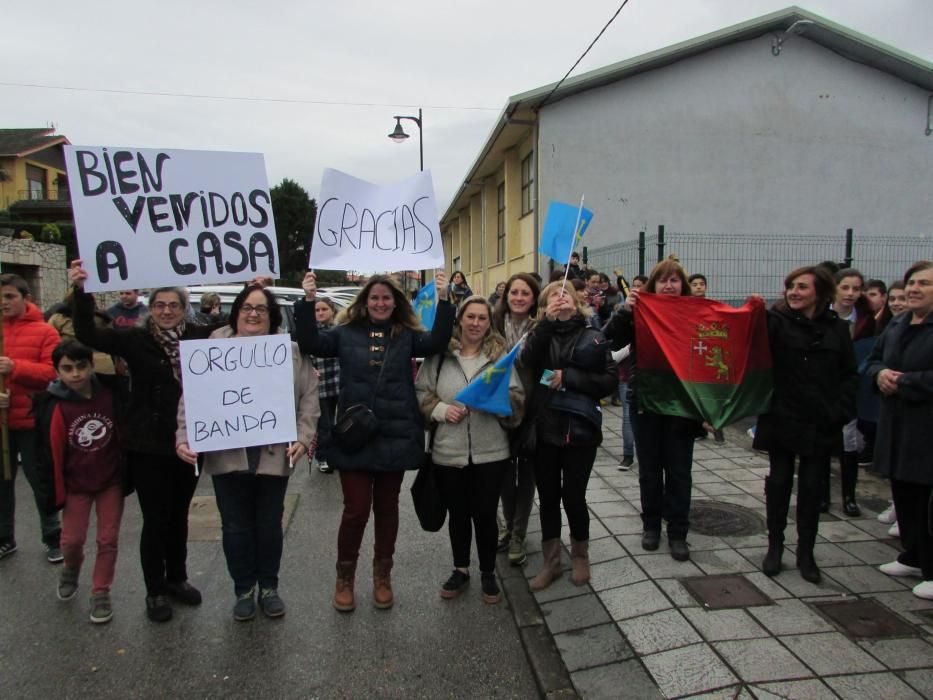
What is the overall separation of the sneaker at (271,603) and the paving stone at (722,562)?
8.49 feet

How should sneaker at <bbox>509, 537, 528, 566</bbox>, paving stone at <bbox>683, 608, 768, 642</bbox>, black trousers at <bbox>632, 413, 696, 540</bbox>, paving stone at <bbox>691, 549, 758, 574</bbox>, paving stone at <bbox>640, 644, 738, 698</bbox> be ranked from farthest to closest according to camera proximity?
sneaker at <bbox>509, 537, 528, 566</bbox> < black trousers at <bbox>632, 413, 696, 540</bbox> < paving stone at <bbox>691, 549, 758, 574</bbox> < paving stone at <bbox>683, 608, 768, 642</bbox> < paving stone at <bbox>640, 644, 738, 698</bbox>

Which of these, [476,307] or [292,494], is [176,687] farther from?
[292,494]

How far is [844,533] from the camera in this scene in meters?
4.73

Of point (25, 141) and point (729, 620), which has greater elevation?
point (25, 141)

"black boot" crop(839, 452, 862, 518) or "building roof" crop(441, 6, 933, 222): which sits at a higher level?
"building roof" crop(441, 6, 933, 222)

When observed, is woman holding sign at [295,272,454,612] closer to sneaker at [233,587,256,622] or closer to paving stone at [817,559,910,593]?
sneaker at [233,587,256,622]

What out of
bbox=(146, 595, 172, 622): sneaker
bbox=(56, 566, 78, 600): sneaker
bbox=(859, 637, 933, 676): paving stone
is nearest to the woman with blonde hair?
bbox=(146, 595, 172, 622): sneaker

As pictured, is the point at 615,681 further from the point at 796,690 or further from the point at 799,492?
the point at 799,492

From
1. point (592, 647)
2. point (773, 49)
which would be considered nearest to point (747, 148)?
point (773, 49)

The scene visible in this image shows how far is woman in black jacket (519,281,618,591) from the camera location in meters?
3.83

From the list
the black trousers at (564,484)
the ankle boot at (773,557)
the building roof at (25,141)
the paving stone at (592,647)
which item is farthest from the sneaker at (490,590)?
the building roof at (25,141)

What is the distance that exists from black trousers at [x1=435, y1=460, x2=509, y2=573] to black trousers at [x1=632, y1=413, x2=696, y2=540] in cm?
114

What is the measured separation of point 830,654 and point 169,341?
12.3 feet

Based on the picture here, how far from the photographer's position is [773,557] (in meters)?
4.04
